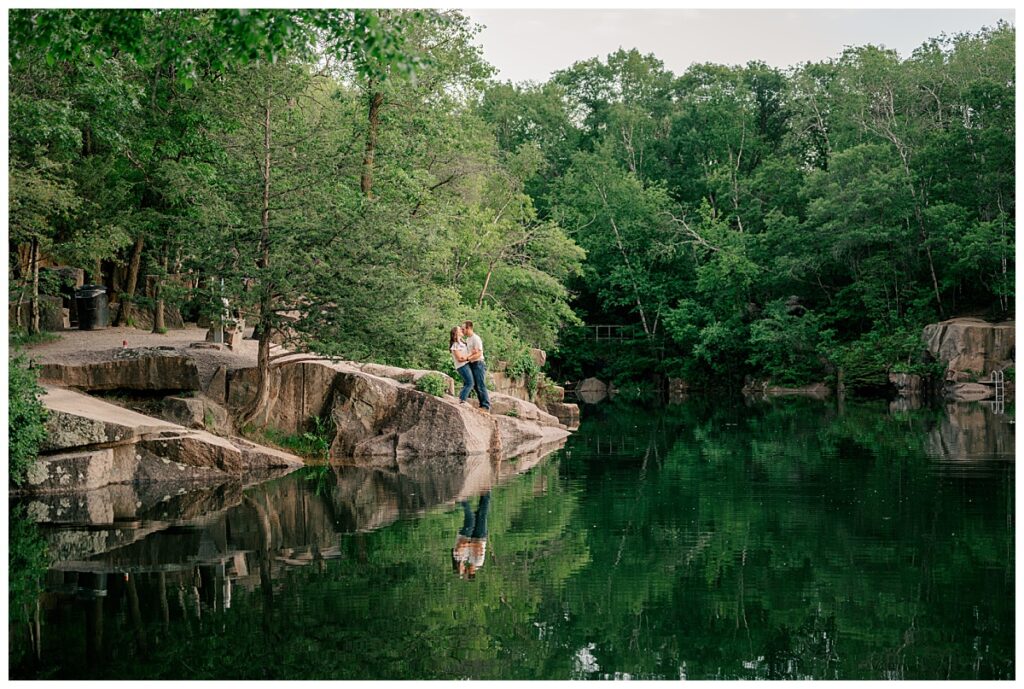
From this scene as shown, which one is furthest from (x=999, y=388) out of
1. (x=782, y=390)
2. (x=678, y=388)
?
(x=678, y=388)

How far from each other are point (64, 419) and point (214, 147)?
25.2 feet

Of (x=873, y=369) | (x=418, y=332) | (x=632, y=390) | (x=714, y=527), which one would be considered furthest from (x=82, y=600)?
(x=632, y=390)

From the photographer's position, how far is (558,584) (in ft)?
27.4

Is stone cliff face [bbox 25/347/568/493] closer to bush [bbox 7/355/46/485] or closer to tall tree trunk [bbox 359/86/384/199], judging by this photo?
bush [bbox 7/355/46/485]

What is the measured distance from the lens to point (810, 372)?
4597 cm

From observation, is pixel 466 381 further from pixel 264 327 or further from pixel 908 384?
pixel 908 384

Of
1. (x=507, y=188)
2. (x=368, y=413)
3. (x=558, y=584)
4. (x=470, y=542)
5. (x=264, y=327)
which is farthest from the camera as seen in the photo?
(x=507, y=188)

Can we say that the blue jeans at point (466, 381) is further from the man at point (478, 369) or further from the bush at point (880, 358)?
the bush at point (880, 358)

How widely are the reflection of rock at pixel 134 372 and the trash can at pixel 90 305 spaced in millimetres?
6322

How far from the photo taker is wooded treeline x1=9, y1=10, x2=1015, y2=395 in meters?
17.7

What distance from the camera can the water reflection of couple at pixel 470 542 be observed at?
351 inches

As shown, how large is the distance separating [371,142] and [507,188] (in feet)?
37.8

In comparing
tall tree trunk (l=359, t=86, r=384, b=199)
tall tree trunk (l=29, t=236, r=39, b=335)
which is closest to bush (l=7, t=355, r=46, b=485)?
tall tree trunk (l=29, t=236, r=39, b=335)

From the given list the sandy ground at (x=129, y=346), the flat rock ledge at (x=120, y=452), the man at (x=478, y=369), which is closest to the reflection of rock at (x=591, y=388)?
the sandy ground at (x=129, y=346)
